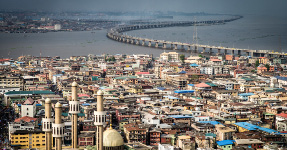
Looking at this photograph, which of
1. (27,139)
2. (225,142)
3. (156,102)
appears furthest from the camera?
(156,102)

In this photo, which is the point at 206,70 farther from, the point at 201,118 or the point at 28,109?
the point at 28,109

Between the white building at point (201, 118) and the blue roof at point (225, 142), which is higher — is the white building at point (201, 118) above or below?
above

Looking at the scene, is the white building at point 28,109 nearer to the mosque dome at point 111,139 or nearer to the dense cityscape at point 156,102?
the dense cityscape at point 156,102

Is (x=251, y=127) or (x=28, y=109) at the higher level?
(x=28, y=109)

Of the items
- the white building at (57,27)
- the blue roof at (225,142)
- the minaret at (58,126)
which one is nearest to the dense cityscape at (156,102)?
the blue roof at (225,142)

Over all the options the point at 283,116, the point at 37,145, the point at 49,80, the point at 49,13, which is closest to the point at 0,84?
the point at 49,80

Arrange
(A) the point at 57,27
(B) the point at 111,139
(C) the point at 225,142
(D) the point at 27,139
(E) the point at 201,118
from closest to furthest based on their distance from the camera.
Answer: (B) the point at 111,139 → (D) the point at 27,139 → (C) the point at 225,142 → (E) the point at 201,118 → (A) the point at 57,27

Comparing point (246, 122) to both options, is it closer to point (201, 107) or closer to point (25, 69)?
point (201, 107)

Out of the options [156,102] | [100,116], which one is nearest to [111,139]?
[100,116]

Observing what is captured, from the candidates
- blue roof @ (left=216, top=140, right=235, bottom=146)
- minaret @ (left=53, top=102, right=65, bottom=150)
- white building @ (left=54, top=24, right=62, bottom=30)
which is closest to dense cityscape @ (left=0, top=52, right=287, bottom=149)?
blue roof @ (left=216, top=140, right=235, bottom=146)
